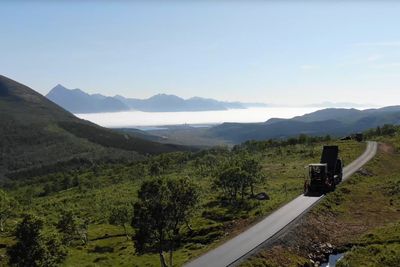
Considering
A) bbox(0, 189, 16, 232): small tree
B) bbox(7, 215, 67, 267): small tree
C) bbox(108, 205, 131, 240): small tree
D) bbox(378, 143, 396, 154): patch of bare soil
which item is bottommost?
bbox(0, 189, 16, 232): small tree

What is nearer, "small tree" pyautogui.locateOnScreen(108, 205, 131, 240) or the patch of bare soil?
"small tree" pyautogui.locateOnScreen(108, 205, 131, 240)

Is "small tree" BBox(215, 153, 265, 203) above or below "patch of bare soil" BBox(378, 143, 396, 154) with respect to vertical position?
below

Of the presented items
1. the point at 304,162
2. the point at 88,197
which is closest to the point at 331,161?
the point at 304,162

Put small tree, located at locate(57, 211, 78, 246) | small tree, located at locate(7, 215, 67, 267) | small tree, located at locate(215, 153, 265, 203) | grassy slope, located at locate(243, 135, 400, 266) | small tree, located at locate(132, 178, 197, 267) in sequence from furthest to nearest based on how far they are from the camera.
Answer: small tree, located at locate(215, 153, 265, 203), small tree, located at locate(57, 211, 78, 246), small tree, located at locate(132, 178, 197, 267), small tree, located at locate(7, 215, 67, 267), grassy slope, located at locate(243, 135, 400, 266)

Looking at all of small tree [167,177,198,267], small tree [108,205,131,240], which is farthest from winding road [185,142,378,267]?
small tree [108,205,131,240]

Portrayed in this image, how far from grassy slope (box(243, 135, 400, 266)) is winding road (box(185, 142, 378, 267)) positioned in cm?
180

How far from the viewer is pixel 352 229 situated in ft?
213

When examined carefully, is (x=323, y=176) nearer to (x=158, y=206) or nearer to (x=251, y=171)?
(x=251, y=171)

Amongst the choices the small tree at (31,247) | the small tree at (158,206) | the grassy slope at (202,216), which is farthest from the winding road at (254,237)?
the small tree at (31,247)

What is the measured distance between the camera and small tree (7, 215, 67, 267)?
51719 millimetres

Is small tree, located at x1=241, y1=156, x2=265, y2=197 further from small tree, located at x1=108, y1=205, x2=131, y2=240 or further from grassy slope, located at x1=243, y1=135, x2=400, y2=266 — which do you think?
small tree, located at x1=108, y1=205, x2=131, y2=240

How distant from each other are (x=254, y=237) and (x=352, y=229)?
1709 cm

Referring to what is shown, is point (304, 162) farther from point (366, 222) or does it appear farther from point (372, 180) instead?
point (366, 222)

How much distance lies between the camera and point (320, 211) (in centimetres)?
6900
